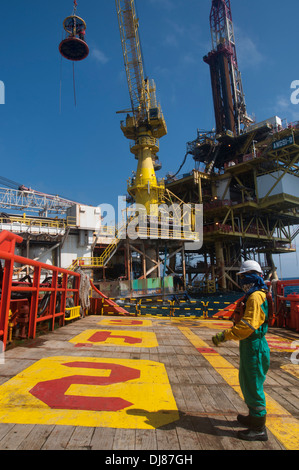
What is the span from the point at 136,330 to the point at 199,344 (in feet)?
7.70

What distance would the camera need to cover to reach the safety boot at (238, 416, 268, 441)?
275 cm

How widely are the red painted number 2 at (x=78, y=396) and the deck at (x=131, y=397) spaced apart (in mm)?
12

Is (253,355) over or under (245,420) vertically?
over

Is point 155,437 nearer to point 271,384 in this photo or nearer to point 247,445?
point 247,445

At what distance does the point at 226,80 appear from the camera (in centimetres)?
4762

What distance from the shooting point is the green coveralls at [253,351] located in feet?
9.60

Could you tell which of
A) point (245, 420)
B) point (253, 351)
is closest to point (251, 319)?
point (253, 351)

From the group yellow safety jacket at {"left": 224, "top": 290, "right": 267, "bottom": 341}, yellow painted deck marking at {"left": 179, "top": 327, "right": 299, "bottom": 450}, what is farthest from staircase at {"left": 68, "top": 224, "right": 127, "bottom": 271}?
yellow safety jacket at {"left": 224, "top": 290, "right": 267, "bottom": 341}

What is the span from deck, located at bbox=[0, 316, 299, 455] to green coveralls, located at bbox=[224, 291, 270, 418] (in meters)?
0.40

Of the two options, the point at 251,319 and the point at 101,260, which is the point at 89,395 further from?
the point at 101,260

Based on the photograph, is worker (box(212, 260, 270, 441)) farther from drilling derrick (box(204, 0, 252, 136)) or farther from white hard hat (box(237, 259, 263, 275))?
drilling derrick (box(204, 0, 252, 136))

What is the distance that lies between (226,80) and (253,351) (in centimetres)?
5423

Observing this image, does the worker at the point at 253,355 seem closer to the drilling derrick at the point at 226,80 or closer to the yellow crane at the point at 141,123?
the yellow crane at the point at 141,123
